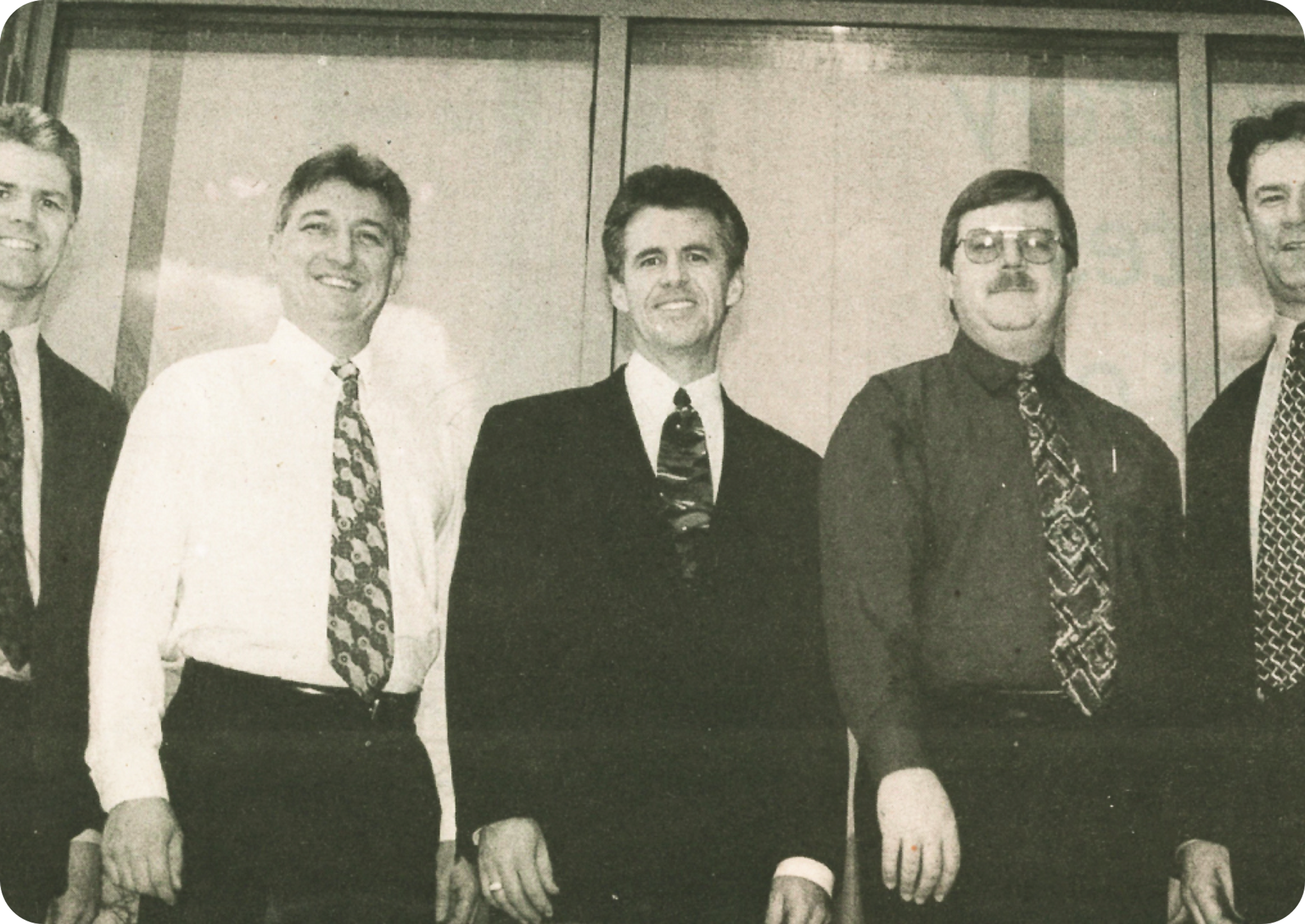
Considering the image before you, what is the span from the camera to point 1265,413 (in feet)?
8.01

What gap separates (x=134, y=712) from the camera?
2156 mm

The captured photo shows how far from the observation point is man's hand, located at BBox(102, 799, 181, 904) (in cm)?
210

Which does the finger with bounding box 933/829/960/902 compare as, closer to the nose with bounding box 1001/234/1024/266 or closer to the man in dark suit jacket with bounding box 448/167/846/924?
the man in dark suit jacket with bounding box 448/167/846/924

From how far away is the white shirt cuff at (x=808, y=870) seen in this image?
83.9 inches

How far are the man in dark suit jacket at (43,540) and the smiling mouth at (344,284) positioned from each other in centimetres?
48

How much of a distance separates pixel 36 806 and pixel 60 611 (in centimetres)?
35

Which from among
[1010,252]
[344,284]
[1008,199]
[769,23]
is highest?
[769,23]

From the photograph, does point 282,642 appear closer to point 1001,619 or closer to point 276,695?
point 276,695

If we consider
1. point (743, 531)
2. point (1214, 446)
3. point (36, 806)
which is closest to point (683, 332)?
point (743, 531)

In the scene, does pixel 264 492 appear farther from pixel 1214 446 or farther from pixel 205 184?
pixel 1214 446

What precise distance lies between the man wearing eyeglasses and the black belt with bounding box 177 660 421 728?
2.67 ft

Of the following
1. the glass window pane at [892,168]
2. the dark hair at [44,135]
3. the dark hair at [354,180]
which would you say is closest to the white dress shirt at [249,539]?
the dark hair at [354,180]

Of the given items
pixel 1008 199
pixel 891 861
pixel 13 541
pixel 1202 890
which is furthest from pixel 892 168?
pixel 13 541

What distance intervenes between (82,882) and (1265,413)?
233 centimetres
